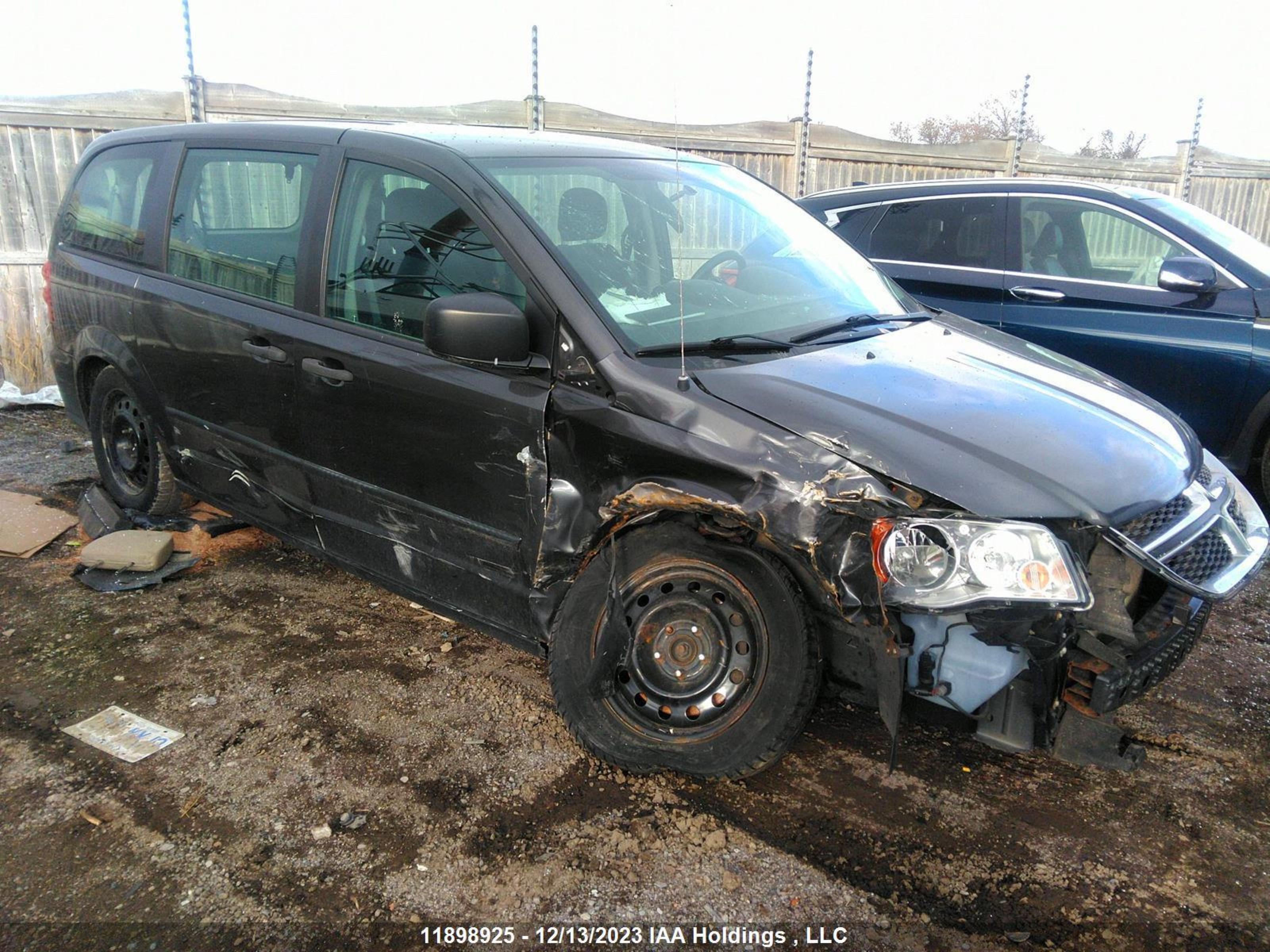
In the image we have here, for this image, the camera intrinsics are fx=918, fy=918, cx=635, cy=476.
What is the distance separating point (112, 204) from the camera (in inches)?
172

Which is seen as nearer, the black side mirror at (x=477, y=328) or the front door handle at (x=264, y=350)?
the black side mirror at (x=477, y=328)

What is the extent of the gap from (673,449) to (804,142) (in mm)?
8580

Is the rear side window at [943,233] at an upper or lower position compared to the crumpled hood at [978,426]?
upper

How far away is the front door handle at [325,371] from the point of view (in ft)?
10.5

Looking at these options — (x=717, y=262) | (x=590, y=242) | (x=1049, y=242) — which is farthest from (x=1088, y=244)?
(x=590, y=242)

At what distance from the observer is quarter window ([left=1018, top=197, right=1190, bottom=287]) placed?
514 cm

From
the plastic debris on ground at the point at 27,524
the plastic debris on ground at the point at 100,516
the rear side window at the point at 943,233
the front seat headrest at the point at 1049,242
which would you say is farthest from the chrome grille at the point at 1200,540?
the plastic debris on ground at the point at 27,524

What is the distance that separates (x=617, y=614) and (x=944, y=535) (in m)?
0.94

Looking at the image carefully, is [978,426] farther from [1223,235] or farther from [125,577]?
[1223,235]

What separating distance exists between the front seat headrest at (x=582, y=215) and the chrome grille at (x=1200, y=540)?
1773 millimetres

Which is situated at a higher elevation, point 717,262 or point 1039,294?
point 717,262

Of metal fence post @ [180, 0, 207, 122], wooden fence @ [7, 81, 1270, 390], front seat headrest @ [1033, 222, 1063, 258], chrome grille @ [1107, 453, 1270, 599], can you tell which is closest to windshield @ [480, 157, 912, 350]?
chrome grille @ [1107, 453, 1270, 599]

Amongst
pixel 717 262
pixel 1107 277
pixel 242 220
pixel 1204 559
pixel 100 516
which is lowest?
pixel 100 516

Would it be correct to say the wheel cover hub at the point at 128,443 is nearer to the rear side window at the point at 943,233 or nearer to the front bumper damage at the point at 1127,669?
the front bumper damage at the point at 1127,669
